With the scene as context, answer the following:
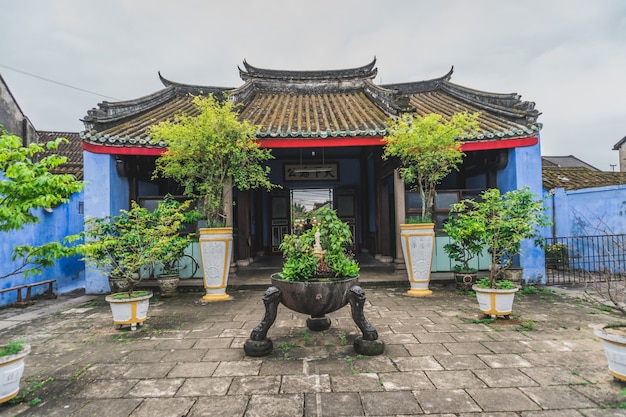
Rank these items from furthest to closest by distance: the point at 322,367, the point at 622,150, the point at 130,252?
the point at 622,150
the point at 130,252
the point at 322,367

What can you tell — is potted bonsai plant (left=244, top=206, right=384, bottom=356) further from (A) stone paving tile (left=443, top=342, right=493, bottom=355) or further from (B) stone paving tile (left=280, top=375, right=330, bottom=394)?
(A) stone paving tile (left=443, top=342, right=493, bottom=355)

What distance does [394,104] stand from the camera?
746cm

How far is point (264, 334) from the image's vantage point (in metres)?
3.29

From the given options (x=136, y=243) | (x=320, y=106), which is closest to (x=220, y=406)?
(x=136, y=243)

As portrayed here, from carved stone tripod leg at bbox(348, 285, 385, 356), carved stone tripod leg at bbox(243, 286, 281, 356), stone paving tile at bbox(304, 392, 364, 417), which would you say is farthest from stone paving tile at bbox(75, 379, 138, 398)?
carved stone tripod leg at bbox(348, 285, 385, 356)

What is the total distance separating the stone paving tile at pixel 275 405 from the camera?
7.27 feet

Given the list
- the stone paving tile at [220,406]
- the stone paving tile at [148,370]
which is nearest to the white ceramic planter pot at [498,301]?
the stone paving tile at [220,406]

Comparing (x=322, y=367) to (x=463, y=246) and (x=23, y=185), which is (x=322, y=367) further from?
(x=463, y=246)

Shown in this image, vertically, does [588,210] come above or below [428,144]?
below

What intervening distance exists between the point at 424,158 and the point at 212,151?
3.59 meters

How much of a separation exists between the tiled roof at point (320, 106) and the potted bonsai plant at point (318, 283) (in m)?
3.45

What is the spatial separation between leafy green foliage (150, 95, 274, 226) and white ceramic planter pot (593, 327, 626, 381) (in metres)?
4.87

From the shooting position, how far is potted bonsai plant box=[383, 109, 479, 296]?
556 cm

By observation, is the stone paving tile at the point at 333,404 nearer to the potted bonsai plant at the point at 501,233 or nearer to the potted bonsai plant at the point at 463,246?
the potted bonsai plant at the point at 501,233
